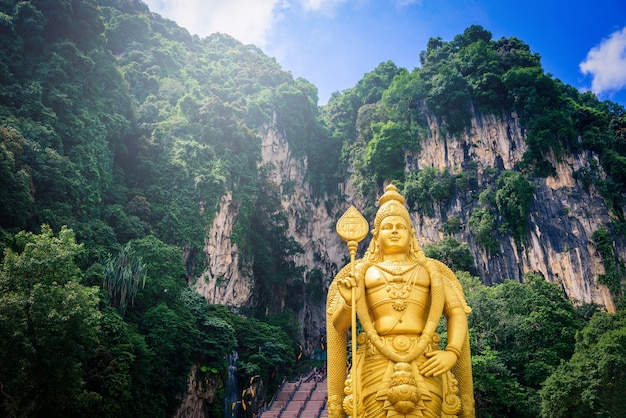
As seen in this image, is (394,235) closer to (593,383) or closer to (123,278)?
(593,383)

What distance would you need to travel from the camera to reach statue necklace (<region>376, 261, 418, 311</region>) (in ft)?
15.5

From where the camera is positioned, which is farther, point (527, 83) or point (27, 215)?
point (527, 83)

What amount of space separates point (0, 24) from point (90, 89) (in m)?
3.25

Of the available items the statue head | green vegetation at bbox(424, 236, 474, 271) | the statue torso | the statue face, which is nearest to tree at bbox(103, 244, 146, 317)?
the statue head

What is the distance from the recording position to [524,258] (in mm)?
20594

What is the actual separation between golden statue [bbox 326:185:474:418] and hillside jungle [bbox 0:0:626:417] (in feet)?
20.0

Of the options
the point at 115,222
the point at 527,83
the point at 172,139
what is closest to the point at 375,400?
the point at 115,222

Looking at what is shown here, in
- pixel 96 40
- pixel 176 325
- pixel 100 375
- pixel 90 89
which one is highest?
pixel 96 40

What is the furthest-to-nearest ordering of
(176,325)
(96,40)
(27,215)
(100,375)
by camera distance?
(96,40), (176,325), (27,215), (100,375)

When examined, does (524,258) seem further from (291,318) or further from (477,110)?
(291,318)

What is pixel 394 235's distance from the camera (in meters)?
5.19

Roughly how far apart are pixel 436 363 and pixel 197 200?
17115 millimetres

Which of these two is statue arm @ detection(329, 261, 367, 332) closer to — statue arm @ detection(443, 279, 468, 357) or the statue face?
the statue face

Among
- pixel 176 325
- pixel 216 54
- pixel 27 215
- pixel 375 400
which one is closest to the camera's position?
pixel 375 400
